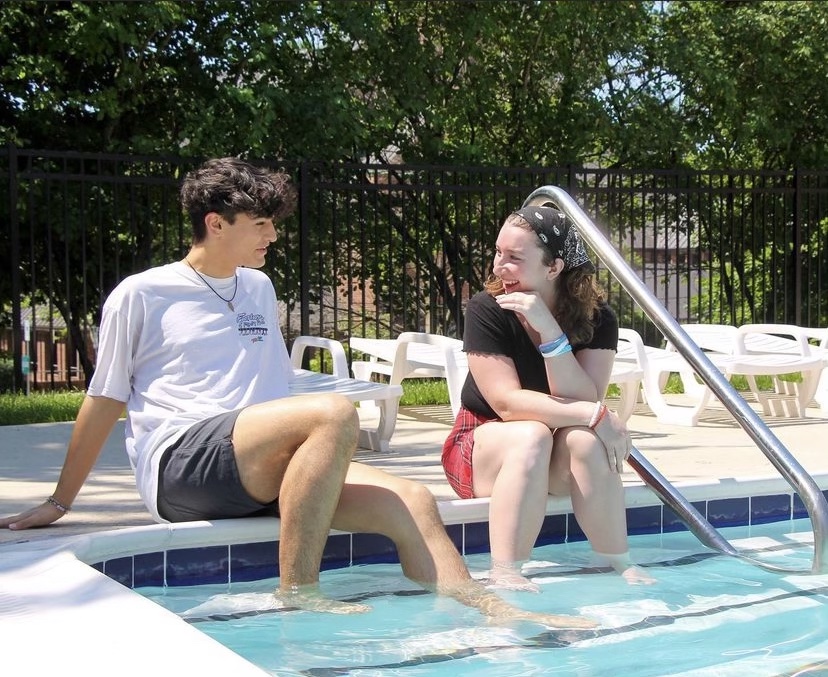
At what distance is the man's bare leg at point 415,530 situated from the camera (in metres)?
2.85

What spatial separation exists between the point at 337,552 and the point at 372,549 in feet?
0.35

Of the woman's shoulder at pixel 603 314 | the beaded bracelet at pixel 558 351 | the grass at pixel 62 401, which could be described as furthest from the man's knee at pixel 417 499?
the grass at pixel 62 401

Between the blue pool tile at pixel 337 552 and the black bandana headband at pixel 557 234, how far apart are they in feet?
3.39

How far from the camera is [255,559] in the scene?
3.14 m

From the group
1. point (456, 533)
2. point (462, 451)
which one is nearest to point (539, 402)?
point (462, 451)

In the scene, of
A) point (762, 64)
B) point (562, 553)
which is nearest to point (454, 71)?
point (762, 64)

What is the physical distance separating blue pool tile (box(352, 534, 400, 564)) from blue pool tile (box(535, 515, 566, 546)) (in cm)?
55

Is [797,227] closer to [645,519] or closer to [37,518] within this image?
[645,519]

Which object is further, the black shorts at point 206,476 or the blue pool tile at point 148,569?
the blue pool tile at point 148,569

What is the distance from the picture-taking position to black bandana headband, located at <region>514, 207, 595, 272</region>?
3.33m

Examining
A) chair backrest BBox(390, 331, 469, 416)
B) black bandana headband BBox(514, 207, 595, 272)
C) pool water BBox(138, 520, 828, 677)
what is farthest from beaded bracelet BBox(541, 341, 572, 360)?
chair backrest BBox(390, 331, 469, 416)

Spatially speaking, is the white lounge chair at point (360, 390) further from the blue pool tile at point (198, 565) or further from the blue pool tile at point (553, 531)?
the blue pool tile at point (198, 565)

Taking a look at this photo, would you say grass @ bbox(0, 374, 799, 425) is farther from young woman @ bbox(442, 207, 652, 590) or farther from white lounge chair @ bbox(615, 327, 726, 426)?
young woman @ bbox(442, 207, 652, 590)

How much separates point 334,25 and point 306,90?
1423 mm
